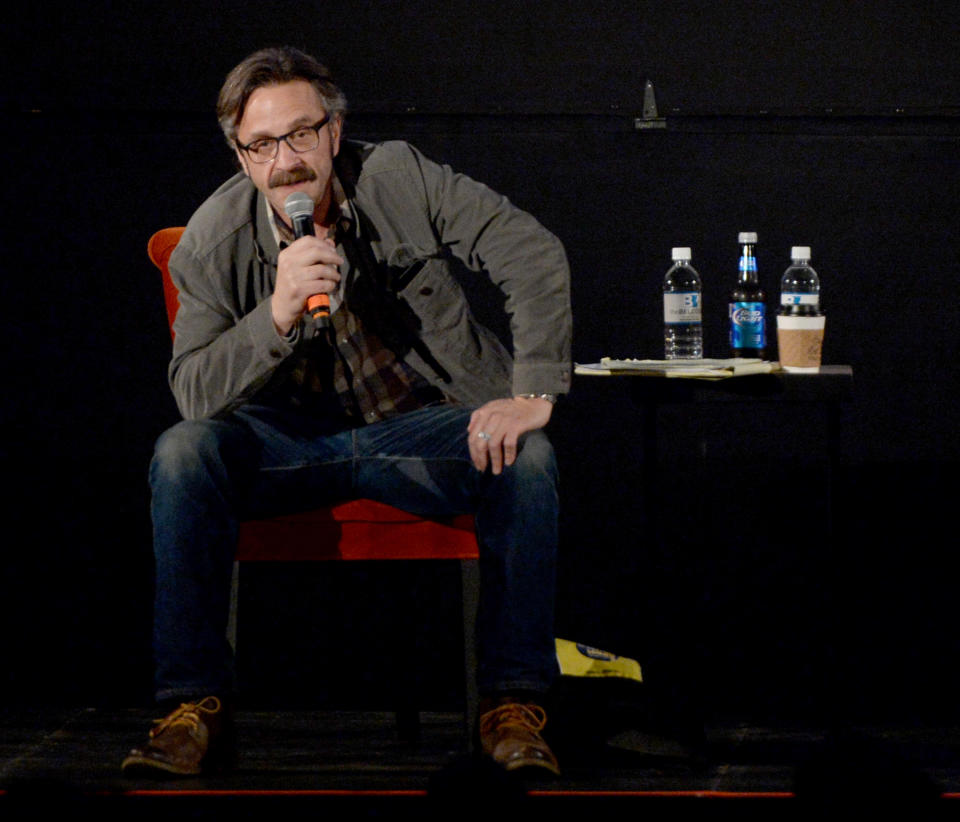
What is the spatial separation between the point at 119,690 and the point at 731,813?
6.25ft

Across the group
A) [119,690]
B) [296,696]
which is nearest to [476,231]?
[296,696]

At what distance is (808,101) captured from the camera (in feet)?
Answer: 9.35

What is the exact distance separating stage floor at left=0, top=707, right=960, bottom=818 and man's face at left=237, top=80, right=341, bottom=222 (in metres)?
0.92

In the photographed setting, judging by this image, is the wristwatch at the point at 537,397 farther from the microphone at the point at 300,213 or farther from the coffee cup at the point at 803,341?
the coffee cup at the point at 803,341

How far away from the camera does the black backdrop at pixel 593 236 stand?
9.30 ft

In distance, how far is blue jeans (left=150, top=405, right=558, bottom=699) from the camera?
1.93 m

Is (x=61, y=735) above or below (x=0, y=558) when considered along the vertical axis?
below

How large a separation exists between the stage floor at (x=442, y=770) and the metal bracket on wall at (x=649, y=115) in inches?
49.0

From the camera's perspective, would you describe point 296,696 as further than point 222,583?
Yes

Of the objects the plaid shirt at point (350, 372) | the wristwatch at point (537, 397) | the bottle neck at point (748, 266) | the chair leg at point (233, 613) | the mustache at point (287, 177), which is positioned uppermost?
the mustache at point (287, 177)

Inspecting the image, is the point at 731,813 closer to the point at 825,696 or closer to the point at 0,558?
the point at 825,696

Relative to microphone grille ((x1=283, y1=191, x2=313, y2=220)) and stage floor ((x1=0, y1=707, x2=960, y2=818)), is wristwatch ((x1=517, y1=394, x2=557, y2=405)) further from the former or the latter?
stage floor ((x1=0, y1=707, x2=960, y2=818))

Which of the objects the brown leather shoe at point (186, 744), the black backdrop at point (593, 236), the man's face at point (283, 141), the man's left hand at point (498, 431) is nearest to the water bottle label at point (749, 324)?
the black backdrop at point (593, 236)

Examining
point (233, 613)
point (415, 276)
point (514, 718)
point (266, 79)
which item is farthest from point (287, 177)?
point (514, 718)
